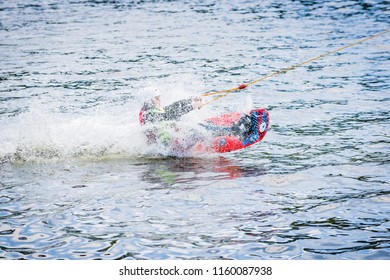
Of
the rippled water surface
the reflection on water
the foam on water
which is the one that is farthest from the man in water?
the reflection on water

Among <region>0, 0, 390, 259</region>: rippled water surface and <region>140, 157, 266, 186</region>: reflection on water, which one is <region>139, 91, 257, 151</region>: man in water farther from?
<region>140, 157, 266, 186</region>: reflection on water

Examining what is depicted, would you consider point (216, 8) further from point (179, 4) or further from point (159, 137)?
point (159, 137)

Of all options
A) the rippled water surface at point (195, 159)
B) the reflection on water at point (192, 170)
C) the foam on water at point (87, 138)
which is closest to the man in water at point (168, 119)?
the foam on water at point (87, 138)

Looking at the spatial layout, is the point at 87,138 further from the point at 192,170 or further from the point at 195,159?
the point at 192,170

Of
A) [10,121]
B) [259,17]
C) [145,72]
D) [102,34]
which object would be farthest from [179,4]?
[10,121]

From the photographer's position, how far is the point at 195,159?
39.1 ft

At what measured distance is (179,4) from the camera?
37.9 meters

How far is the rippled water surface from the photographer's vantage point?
8.12m

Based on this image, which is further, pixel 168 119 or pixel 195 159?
pixel 168 119

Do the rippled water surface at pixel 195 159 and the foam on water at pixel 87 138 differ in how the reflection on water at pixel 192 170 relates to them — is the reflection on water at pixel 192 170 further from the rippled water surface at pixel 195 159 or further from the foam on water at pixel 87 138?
the foam on water at pixel 87 138

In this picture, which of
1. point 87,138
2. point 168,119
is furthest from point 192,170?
point 87,138

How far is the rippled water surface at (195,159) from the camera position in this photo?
8125 millimetres

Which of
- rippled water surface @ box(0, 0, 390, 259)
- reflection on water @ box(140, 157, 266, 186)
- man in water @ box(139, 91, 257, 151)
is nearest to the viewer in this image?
rippled water surface @ box(0, 0, 390, 259)
